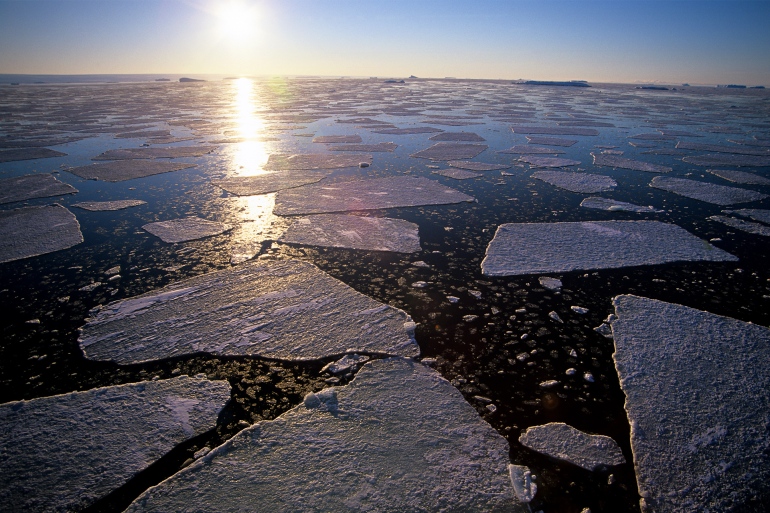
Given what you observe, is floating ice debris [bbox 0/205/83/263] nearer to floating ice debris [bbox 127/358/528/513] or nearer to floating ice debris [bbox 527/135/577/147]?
floating ice debris [bbox 127/358/528/513]

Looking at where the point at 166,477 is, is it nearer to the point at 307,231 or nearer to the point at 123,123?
the point at 307,231

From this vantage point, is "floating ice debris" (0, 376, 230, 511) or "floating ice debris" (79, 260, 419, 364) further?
"floating ice debris" (79, 260, 419, 364)

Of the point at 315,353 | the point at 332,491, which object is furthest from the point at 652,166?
the point at 332,491

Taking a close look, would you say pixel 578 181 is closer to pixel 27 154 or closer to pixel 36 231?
pixel 36 231

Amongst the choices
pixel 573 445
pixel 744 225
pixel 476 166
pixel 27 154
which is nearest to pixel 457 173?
pixel 476 166

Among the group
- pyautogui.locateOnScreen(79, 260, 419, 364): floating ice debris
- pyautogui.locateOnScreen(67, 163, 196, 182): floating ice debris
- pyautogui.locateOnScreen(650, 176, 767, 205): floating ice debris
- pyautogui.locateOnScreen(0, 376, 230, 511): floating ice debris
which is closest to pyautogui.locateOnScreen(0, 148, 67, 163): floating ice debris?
pyautogui.locateOnScreen(67, 163, 196, 182): floating ice debris
